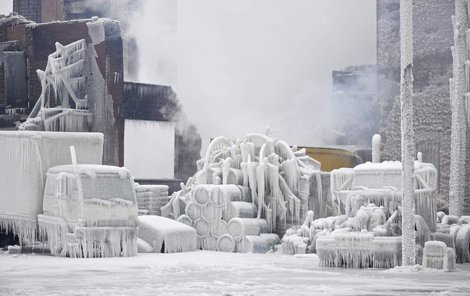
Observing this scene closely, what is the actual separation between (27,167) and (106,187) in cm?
269

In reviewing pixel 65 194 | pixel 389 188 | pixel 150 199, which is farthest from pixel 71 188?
pixel 389 188

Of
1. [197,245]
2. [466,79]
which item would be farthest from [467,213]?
[197,245]

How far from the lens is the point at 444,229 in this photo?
2723 centimetres

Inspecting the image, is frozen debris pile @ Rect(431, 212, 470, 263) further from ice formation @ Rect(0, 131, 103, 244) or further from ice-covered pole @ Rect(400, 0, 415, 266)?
ice formation @ Rect(0, 131, 103, 244)

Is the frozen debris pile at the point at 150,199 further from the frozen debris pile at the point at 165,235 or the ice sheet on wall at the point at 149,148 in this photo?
the ice sheet on wall at the point at 149,148

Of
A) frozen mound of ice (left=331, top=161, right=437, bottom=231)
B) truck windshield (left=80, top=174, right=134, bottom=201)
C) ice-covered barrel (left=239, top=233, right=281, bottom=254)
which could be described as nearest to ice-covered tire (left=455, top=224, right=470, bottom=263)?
frozen mound of ice (left=331, top=161, right=437, bottom=231)

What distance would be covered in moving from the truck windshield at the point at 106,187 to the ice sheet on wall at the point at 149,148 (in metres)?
16.1

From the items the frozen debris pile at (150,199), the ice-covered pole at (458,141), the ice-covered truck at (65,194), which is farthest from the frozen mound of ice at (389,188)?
the frozen debris pile at (150,199)

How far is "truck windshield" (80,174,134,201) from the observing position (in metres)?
27.4

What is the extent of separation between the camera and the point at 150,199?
34.1 meters

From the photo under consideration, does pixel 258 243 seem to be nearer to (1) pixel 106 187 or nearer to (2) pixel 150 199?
(2) pixel 150 199

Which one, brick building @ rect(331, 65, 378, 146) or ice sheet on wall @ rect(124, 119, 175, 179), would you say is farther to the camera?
brick building @ rect(331, 65, 378, 146)

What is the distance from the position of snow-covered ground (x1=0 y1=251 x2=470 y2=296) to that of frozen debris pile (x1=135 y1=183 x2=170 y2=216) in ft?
21.9

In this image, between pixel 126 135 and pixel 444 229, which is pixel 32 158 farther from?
pixel 126 135
